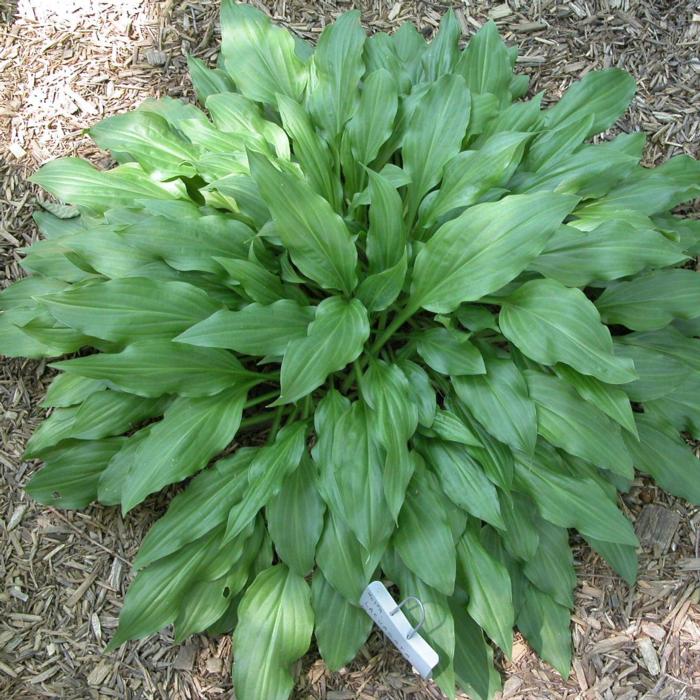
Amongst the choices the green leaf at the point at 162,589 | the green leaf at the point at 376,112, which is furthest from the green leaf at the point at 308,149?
the green leaf at the point at 162,589

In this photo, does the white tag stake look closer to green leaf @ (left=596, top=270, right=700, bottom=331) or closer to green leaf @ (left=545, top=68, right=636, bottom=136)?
green leaf @ (left=596, top=270, right=700, bottom=331)

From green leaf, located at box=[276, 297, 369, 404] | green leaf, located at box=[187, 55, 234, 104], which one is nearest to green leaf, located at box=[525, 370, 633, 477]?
green leaf, located at box=[276, 297, 369, 404]

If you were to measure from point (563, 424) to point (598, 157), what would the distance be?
37.3 inches

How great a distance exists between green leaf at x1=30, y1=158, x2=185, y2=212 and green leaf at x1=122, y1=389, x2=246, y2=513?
0.77 meters

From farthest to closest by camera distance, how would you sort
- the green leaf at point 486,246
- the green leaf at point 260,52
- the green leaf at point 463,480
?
1. the green leaf at point 260,52
2. the green leaf at point 463,480
3. the green leaf at point 486,246

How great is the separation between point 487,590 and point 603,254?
1.08 meters

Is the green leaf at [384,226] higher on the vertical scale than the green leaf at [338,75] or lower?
lower

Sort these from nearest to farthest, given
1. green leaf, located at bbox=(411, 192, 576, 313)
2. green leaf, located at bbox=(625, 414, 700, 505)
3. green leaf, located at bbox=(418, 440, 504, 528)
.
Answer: green leaf, located at bbox=(411, 192, 576, 313), green leaf, located at bbox=(418, 440, 504, 528), green leaf, located at bbox=(625, 414, 700, 505)

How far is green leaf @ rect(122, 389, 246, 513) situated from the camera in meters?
1.91

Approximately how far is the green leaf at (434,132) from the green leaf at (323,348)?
0.55 meters

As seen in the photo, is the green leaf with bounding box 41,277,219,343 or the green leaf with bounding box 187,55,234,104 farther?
the green leaf with bounding box 187,55,234,104

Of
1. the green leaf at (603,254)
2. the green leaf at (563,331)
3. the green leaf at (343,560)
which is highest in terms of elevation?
the green leaf at (603,254)

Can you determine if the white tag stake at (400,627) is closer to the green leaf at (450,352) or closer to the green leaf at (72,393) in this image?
the green leaf at (450,352)

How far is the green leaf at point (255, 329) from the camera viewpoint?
1.83m
